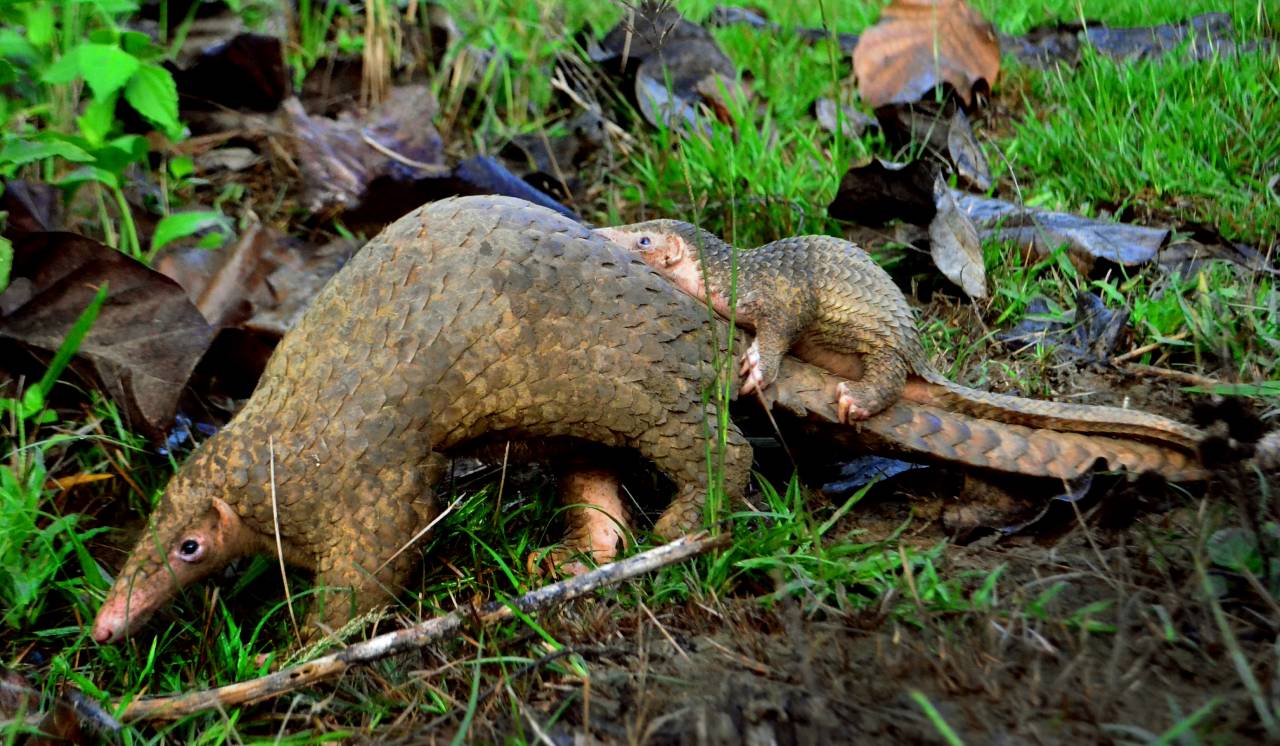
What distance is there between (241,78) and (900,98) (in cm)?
282

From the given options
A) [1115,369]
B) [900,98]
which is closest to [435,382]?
[1115,369]

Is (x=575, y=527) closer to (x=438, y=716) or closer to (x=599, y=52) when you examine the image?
(x=438, y=716)

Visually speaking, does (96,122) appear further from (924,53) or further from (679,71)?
(924,53)

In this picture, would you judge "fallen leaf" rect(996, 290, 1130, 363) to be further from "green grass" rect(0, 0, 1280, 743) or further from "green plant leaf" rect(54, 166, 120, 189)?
"green plant leaf" rect(54, 166, 120, 189)

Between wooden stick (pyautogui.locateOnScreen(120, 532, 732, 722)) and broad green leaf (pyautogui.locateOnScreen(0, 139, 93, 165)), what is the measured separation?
175 cm

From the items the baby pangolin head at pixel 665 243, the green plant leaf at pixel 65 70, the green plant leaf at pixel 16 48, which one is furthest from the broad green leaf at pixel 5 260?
the baby pangolin head at pixel 665 243

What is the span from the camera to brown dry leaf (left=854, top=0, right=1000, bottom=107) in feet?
14.1

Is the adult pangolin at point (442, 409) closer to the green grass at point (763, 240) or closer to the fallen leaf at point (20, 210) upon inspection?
the green grass at point (763, 240)

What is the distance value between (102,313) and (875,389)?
2.38m

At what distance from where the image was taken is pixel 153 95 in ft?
11.7

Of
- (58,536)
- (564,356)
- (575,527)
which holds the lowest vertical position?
(58,536)

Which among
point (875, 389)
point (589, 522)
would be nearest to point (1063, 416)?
point (875, 389)

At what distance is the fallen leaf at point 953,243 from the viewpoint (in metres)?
3.48

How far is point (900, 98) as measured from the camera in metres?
4.27
